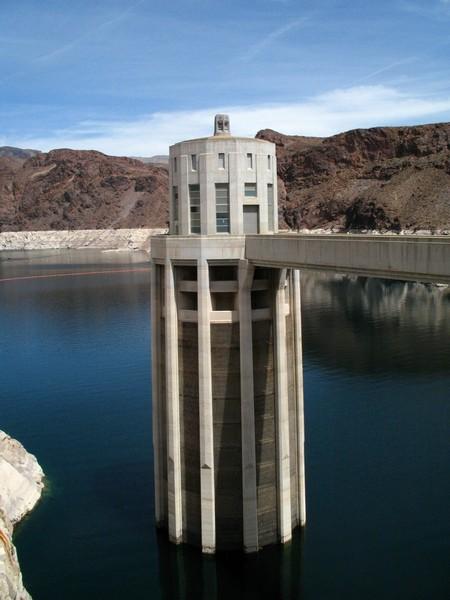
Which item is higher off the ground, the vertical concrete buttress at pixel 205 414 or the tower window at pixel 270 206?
the tower window at pixel 270 206

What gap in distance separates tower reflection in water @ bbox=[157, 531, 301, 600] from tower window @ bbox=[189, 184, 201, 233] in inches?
498

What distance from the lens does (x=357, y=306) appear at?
112438 mm

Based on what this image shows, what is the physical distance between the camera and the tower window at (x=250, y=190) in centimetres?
2555

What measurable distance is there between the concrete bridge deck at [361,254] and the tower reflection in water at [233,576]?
458 inches

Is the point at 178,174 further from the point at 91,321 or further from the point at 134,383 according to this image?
the point at 91,321

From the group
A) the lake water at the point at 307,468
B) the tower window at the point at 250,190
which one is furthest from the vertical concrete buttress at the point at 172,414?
the tower window at the point at 250,190

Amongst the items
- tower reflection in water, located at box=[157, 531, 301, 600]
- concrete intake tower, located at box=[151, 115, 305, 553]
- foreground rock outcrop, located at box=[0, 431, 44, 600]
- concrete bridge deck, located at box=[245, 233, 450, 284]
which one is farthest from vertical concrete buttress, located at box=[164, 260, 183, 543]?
foreground rock outcrop, located at box=[0, 431, 44, 600]

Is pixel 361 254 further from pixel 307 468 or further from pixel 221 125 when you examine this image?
pixel 307 468

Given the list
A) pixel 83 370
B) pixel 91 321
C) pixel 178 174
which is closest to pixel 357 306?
pixel 91 321

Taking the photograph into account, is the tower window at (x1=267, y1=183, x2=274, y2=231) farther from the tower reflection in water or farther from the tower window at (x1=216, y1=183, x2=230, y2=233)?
the tower reflection in water

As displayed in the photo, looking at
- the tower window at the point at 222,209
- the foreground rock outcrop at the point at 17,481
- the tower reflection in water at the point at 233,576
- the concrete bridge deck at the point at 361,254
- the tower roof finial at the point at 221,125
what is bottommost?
the tower reflection in water at the point at 233,576

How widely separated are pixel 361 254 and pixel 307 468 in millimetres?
20425

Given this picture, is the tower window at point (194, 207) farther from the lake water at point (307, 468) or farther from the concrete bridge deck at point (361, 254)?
the lake water at point (307, 468)

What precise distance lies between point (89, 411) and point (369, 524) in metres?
25.5
